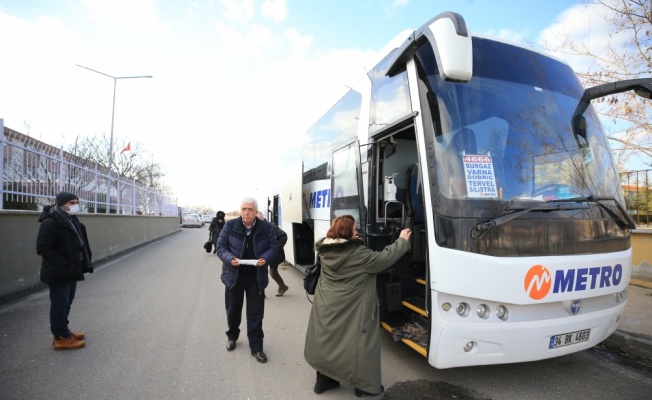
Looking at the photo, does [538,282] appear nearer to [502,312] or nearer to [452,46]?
[502,312]

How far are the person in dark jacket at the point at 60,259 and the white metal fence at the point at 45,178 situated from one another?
3505 mm

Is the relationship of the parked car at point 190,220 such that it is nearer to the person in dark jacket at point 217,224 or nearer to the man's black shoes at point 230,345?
the person in dark jacket at point 217,224

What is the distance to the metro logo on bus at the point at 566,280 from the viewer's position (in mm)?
2936

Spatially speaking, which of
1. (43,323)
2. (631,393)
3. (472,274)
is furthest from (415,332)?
(43,323)

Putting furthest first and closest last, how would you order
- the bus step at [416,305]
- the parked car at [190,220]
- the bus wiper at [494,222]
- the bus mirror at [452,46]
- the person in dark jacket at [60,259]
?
1. the parked car at [190,220]
2. the person in dark jacket at [60,259]
3. the bus step at [416,305]
4. the bus wiper at [494,222]
5. the bus mirror at [452,46]

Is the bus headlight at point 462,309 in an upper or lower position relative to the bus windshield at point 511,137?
lower

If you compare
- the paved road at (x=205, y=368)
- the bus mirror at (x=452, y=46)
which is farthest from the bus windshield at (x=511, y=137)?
the paved road at (x=205, y=368)

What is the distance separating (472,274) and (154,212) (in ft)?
70.7

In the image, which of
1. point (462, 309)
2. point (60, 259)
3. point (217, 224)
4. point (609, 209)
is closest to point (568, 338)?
point (462, 309)

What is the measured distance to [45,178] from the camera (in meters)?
8.12

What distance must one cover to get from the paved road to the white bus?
1.77ft

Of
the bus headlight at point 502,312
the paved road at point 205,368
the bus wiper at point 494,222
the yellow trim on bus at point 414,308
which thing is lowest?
the paved road at point 205,368

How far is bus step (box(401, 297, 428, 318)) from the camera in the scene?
3.46 meters

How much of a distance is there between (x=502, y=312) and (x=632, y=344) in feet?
9.15
